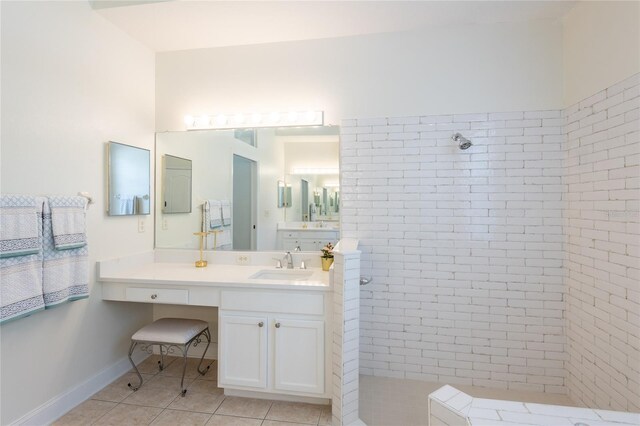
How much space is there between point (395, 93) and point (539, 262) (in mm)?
1651

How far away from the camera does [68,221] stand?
2.02m

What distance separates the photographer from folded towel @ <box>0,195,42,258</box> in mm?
1677

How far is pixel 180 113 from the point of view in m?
2.91

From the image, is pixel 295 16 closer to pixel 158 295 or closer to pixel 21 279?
pixel 158 295

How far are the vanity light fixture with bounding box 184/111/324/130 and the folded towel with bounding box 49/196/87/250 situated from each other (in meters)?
1.09

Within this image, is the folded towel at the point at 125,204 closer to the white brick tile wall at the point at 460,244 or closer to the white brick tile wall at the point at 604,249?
the white brick tile wall at the point at 460,244

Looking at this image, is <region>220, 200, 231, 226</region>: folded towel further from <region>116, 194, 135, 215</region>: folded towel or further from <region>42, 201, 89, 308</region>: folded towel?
<region>42, 201, 89, 308</region>: folded towel

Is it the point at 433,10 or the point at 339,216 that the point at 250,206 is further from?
the point at 433,10

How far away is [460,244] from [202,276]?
75.9 inches

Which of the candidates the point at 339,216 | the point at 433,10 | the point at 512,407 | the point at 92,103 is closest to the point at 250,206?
the point at 339,216

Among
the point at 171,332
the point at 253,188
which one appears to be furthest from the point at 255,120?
the point at 171,332

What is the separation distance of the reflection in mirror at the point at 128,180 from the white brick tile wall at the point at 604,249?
327 centimetres

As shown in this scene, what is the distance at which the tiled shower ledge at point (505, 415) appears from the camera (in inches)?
47.7

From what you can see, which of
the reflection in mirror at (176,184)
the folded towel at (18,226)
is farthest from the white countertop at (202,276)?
the folded towel at (18,226)
